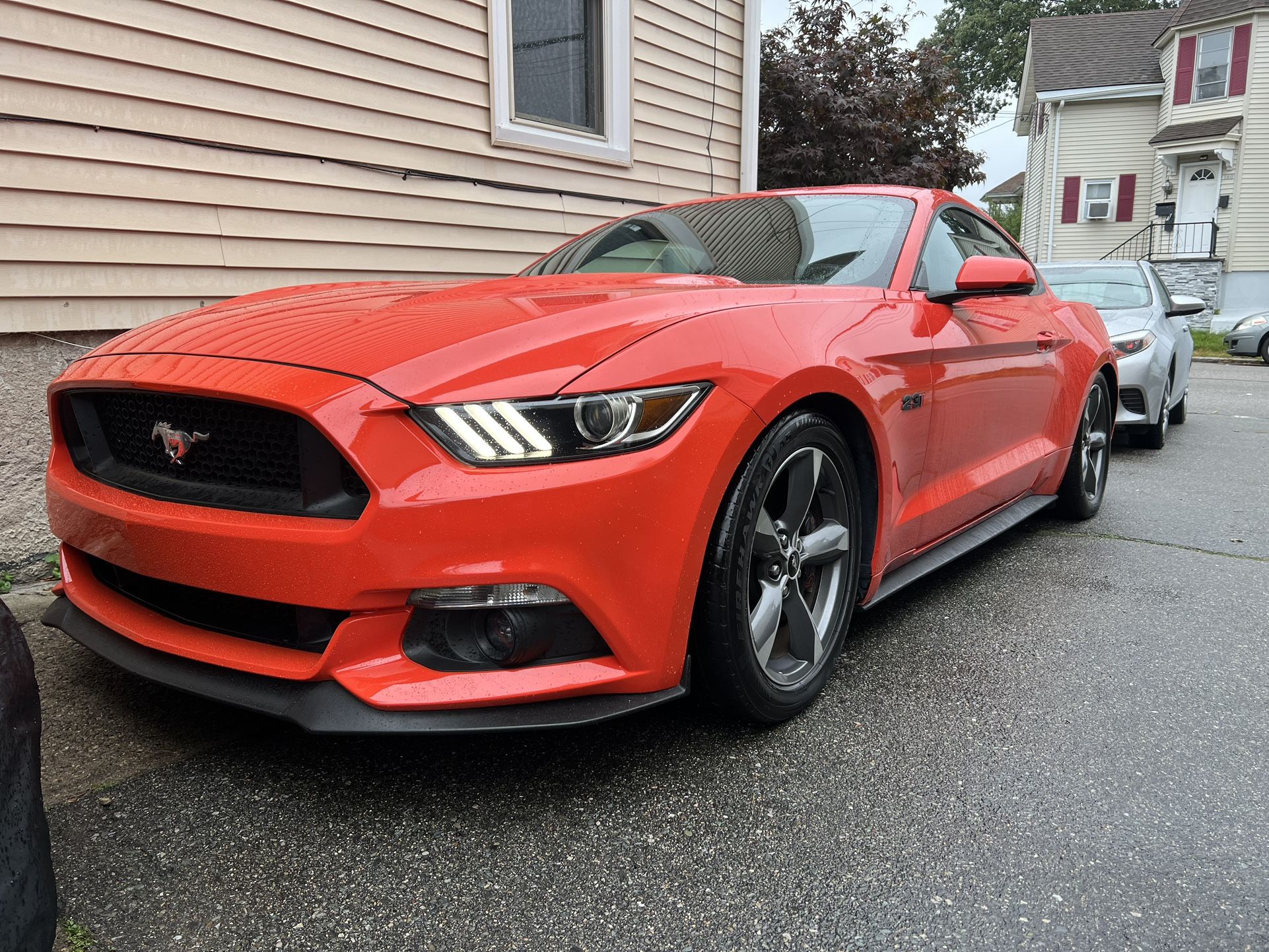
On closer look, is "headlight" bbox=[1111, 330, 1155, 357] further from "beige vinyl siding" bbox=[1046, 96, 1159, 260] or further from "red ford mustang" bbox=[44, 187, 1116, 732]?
"beige vinyl siding" bbox=[1046, 96, 1159, 260]

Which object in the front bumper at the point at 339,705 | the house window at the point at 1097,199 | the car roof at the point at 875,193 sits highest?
the house window at the point at 1097,199

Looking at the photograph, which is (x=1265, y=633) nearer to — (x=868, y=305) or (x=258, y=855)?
(x=868, y=305)

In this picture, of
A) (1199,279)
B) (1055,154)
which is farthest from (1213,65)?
(1199,279)

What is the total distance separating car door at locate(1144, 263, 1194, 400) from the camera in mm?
7320

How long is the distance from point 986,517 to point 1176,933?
205 centimetres

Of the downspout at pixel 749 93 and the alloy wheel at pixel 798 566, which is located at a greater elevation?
the downspout at pixel 749 93

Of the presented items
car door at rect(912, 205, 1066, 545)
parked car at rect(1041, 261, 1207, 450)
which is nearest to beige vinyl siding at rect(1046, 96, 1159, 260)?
parked car at rect(1041, 261, 1207, 450)

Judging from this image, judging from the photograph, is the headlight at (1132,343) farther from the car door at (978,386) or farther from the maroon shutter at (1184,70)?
the maroon shutter at (1184,70)

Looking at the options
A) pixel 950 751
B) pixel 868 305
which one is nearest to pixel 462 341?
pixel 868 305

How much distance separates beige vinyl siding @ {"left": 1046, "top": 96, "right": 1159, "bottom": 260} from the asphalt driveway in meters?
27.0

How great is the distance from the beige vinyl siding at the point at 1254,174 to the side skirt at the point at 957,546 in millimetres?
24416

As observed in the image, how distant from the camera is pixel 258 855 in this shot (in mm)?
1801

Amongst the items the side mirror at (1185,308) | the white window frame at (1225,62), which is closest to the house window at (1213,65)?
the white window frame at (1225,62)

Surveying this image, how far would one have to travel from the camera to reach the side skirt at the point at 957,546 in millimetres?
2787
